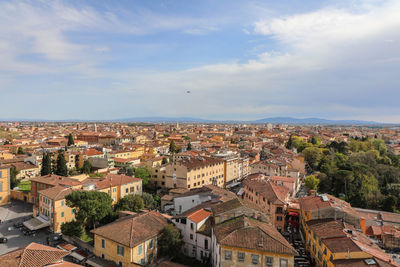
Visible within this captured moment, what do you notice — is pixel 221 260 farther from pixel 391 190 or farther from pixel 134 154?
pixel 134 154

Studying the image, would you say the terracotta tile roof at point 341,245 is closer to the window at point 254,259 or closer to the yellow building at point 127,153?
the window at point 254,259

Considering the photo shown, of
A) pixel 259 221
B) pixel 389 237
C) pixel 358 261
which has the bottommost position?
pixel 389 237

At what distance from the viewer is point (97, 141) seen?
112000mm

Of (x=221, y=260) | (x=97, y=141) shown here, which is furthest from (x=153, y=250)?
(x=97, y=141)

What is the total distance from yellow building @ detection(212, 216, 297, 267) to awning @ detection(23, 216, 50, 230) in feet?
76.7

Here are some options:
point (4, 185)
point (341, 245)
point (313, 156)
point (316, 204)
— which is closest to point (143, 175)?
point (4, 185)

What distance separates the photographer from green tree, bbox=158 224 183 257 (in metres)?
23.0

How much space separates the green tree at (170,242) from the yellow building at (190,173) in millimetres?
20781

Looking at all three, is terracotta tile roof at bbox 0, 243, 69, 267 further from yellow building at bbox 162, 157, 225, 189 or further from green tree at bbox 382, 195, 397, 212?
green tree at bbox 382, 195, 397, 212

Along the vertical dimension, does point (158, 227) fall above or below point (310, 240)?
above

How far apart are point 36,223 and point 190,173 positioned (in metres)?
23.1

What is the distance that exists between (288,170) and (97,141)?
8684 centimetres

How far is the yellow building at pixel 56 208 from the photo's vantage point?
31156mm

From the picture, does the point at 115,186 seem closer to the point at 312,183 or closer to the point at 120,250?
the point at 120,250
